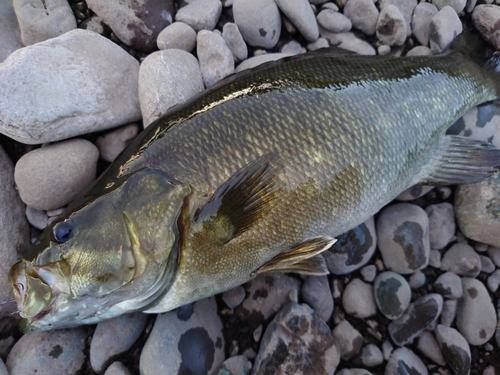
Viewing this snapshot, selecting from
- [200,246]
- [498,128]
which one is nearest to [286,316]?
[200,246]

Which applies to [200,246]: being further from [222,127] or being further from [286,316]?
[286,316]

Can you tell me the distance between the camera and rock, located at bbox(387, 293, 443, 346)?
1.98 metres

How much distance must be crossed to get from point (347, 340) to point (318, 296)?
31 centimetres

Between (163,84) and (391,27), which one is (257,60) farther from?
(391,27)

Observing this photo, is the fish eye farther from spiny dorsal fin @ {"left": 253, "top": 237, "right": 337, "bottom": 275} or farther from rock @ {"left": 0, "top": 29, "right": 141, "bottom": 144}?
spiny dorsal fin @ {"left": 253, "top": 237, "right": 337, "bottom": 275}

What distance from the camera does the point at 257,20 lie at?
2.07m

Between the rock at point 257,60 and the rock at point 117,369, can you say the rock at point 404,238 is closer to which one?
the rock at point 257,60

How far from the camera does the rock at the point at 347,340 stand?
1.94 meters

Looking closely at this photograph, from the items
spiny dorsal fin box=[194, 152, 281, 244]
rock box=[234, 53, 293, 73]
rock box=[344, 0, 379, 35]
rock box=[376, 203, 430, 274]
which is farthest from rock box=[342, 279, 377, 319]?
rock box=[344, 0, 379, 35]

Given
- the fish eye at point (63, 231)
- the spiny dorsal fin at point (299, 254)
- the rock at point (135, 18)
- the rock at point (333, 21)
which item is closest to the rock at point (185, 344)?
the spiny dorsal fin at point (299, 254)

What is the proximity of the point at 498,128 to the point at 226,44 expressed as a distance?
6.05 ft

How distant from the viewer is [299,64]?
68.2 inches

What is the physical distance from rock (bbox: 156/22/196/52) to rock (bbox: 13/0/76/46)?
569 mm

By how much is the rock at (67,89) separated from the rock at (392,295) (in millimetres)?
1791
